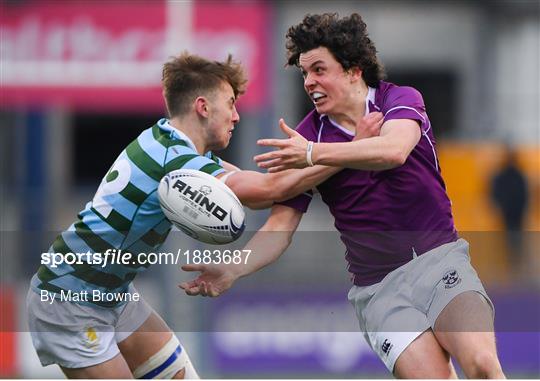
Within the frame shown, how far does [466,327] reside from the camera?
17.1 feet

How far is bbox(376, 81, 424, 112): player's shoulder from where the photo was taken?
541cm

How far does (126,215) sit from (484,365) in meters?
1.60

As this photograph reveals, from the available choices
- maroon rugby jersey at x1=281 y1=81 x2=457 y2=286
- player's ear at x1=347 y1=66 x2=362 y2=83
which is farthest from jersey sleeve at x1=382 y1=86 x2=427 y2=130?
player's ear at x1=347 y1=66 x2=362 y2=83

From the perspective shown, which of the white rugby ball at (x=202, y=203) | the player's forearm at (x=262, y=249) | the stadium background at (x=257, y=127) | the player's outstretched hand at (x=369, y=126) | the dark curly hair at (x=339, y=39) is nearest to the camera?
the white rugby ball at (x=202, y=203)

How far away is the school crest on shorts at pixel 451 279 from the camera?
17.6ft

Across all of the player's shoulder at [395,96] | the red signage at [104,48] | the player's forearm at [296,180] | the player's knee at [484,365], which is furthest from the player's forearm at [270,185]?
the red signage at [104,48]

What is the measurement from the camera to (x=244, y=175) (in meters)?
5.57

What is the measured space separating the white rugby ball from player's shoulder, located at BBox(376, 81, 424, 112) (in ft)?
2.61

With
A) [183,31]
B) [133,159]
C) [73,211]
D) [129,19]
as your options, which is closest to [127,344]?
[133,159]

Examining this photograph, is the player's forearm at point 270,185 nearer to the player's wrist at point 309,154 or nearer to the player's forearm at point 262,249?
the player's forearm at point 262,249

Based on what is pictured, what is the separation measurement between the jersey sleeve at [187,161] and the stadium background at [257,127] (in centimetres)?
146

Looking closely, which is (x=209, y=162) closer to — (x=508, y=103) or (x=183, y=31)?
(x=183, y=31)

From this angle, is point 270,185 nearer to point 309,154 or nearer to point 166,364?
point 309,154

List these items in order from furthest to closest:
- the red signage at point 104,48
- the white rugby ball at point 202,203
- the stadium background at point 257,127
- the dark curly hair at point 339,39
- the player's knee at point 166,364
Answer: the red signage at point 104,48 → the stadium background at point 257,127 → the player's knee at point 166,364 → the dark curly hair at point 339,39 → the white rugby ball at point 202,203
